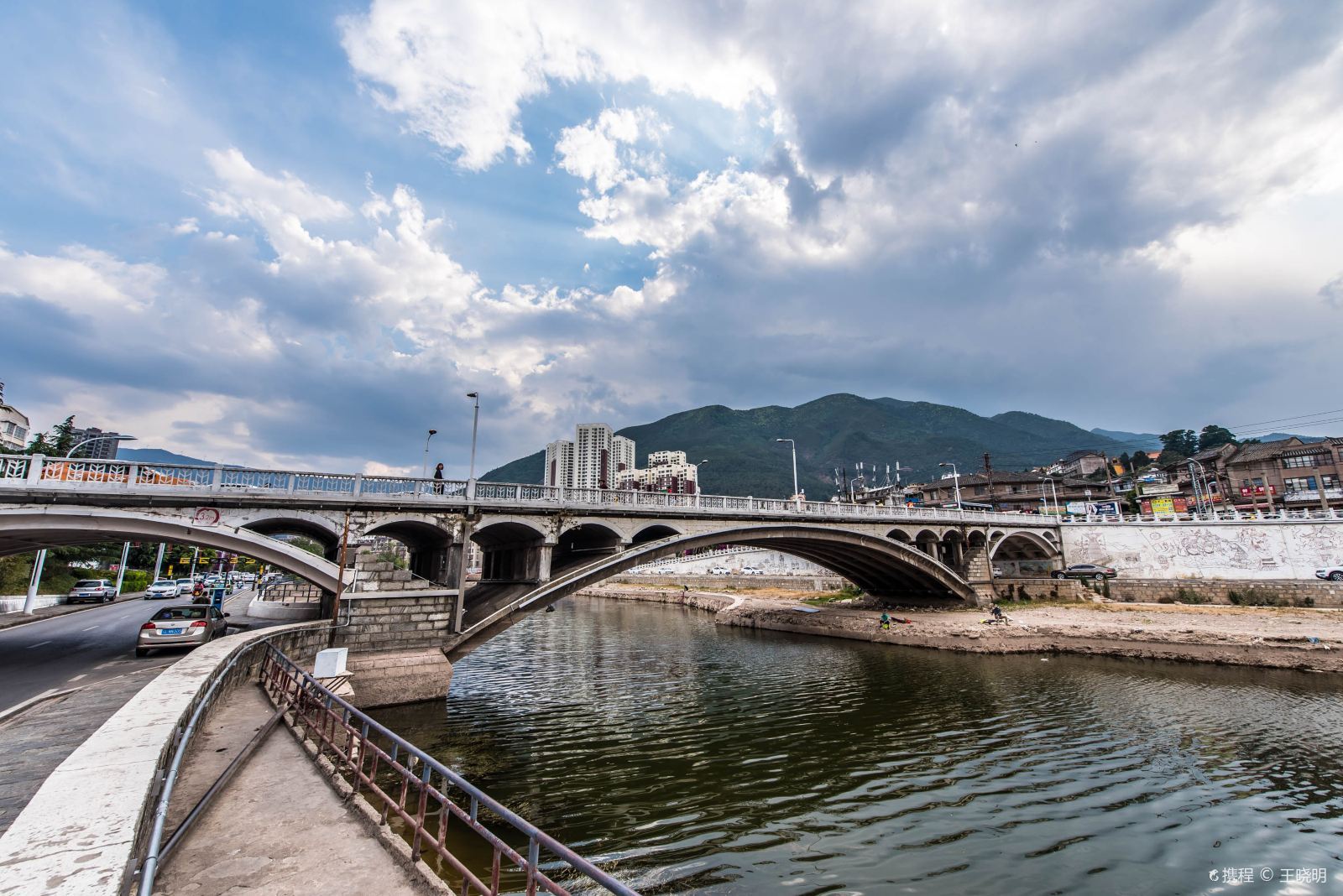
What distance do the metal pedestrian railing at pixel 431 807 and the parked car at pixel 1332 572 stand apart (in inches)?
2373

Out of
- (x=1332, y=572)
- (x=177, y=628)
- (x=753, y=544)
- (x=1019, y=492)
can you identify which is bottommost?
(x=177, y=628)

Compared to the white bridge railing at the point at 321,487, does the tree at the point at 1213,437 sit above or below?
above

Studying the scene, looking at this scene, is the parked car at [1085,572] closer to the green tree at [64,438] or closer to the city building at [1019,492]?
the city building at [1019,492]

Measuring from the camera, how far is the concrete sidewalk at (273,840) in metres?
5.26

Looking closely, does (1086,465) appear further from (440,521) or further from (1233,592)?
(440,521)

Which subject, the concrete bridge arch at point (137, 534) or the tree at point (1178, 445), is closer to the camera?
the concrete bridge arch at point (137, 534)

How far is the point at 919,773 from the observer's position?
14.8m

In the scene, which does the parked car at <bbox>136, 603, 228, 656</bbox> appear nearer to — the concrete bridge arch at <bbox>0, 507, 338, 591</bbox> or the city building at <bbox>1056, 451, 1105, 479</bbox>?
the concrete bridge arch at <bbox>0, 507, 338, 591</bbox>

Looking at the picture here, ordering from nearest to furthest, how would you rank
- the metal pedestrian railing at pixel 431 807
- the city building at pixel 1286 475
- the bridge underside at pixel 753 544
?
the metal pedestrian railing at pixel 431 807 → the bridge underside at pixel 753 544 → the city building at pixel 1286 475

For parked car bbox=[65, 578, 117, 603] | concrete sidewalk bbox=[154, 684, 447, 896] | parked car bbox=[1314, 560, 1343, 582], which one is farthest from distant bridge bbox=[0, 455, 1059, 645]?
parked car bbox=[1314, 560, 1343, 582]

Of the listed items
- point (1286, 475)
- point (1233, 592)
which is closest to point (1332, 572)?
point (1233, 592)

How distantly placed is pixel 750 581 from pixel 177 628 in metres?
67.7

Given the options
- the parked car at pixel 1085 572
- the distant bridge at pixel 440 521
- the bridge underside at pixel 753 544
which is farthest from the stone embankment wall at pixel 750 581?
the distant bridge at pixel 440 521

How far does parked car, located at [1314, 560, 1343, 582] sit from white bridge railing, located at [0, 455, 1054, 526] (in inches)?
1786
